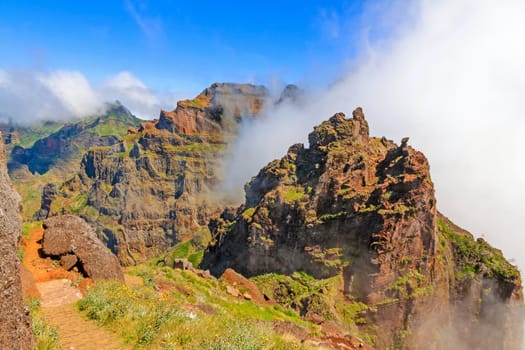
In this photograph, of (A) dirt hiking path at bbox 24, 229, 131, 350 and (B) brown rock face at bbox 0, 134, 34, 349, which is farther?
(A) dirt hiking path at bbox 24, 229, 131, 350

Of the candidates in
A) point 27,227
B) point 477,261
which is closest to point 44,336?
point 27,227

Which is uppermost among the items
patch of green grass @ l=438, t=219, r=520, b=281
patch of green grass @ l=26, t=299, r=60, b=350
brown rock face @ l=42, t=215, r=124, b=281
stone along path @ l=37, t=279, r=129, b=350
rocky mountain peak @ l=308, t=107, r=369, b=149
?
rocky mountain peak @ l=308, t=107, r=369, b=149

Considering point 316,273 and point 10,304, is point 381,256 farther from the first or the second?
point 10,304

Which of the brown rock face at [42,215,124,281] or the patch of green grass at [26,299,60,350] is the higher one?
the brown rock face at [42,215,124,281]

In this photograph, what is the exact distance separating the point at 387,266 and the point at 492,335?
22.7m

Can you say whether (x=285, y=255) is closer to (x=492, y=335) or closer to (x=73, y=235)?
(x=492, y=335)

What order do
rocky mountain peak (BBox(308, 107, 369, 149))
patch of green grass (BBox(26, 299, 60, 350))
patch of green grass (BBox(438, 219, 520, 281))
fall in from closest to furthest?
patch of green grass (BBox(26, 299, 60, 350)) < patch of green grass (BBox(438, 219, 520, 281)) < rocky mountain peak (BBox(308, 107, 369, 149))

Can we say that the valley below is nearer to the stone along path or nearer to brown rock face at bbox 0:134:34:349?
the stone along path

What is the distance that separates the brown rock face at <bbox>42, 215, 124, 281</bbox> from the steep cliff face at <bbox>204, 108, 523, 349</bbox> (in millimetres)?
31857

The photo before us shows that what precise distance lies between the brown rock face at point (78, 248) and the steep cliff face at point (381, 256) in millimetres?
31857

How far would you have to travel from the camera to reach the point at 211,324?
38.9 feet

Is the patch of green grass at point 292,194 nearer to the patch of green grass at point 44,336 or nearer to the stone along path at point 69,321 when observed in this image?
the stone along path at point 69,321

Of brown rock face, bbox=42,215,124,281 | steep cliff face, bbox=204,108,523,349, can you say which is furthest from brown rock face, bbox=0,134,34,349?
steep cliff face, bbox=204,108,523,349

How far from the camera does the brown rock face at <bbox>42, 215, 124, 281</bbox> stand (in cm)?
1720
